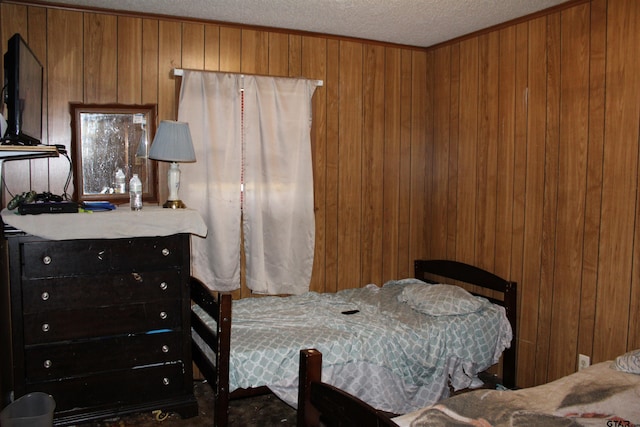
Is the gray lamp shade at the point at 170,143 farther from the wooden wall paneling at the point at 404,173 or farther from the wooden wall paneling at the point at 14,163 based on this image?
the wooden wall paneling at the point at 404,173

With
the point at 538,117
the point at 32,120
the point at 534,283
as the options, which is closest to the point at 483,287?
the point at 534,283

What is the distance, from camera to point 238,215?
11.3ft

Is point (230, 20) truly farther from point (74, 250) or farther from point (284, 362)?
point (284, 362)

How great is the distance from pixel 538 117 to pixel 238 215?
205cm

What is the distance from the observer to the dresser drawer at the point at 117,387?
8.44 ft

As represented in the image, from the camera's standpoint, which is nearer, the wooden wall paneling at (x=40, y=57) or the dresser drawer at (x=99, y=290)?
the dresser drawer at (x=99, y=290)

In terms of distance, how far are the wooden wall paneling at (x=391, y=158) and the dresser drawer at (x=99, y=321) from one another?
6.04 feet

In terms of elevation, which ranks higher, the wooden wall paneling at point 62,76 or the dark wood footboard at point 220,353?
the wooden wall paneling at point 62,76

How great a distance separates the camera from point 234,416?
2.96m

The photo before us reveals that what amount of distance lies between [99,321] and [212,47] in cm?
187

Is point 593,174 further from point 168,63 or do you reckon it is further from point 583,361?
point 168,63

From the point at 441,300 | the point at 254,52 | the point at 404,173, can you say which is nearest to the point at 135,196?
the point at 254,52

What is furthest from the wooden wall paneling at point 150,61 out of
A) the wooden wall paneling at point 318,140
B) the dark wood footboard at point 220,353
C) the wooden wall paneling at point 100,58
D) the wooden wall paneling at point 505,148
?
the wooden wall paneling at point 505,148

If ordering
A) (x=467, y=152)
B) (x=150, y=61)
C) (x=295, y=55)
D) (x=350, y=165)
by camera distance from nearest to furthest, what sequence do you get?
(x=150, y=61) → (x=295, y=55) → (x=467, y=152) → (x=350, y=165)
